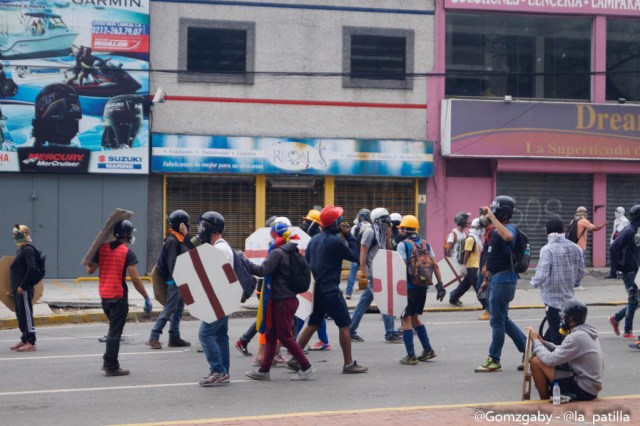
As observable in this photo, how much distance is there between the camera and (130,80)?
73.4ft

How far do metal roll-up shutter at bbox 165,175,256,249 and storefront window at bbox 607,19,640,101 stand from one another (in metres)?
9.91

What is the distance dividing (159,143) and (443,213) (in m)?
7.36

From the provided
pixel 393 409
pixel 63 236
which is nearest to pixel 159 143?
pixel 63 236

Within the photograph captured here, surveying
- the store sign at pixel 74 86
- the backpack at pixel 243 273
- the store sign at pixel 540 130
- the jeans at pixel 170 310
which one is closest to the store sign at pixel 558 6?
the store sign at pixel 540 130

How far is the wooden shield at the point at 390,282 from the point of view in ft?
36.5

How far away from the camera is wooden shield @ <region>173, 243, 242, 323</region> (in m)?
9.65

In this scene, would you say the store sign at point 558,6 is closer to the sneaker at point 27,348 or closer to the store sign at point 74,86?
the store sign at point 74,86

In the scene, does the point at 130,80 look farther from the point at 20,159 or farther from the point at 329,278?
the point at 329,278

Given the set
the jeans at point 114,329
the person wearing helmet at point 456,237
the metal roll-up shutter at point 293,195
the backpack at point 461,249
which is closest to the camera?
the jeans at point 114,329

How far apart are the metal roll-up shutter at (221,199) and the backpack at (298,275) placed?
518 inches

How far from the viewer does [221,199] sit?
76.6 feet

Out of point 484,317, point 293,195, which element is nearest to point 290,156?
point 293,195

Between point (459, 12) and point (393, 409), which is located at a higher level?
point (459, 12)

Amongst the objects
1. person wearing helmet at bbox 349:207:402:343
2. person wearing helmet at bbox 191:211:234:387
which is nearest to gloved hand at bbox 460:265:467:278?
person wearing helmet at bbox 349:207:402:343
